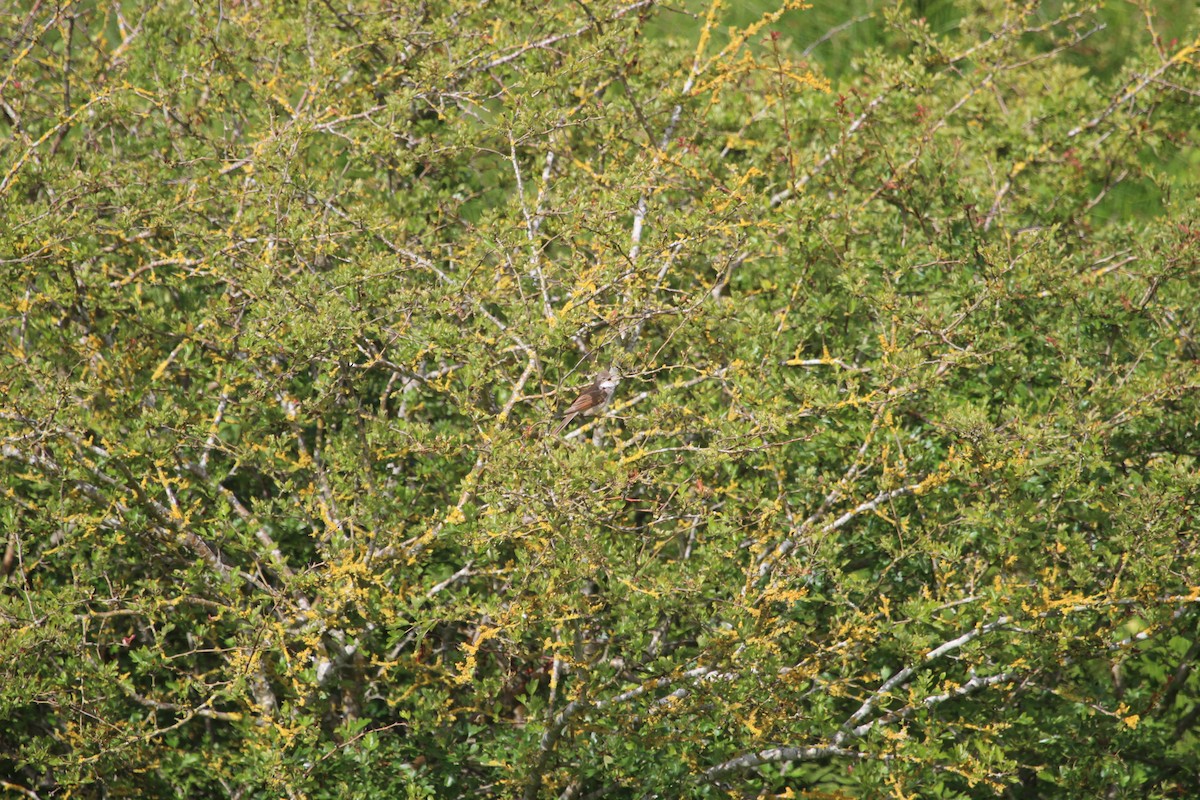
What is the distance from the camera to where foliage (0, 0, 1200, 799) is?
314cm

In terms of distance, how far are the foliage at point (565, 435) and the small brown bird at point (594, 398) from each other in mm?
41

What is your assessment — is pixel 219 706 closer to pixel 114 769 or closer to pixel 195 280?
pixel 114 769

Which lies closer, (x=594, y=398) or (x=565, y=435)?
(x=594, y=398)

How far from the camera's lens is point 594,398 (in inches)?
128

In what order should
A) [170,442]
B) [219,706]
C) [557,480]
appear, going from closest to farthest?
[557,480]
[170,442]
[219,706]

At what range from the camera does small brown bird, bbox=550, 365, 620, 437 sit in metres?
3.18

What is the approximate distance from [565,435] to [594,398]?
0.23 m

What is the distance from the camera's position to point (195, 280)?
13.1 ft

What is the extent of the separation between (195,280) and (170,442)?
0.82 m

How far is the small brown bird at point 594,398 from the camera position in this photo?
318cm

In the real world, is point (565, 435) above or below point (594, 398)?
below

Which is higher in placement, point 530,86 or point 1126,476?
point 530,86

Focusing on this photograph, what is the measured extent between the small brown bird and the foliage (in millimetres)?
41

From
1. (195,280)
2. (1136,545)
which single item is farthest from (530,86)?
(1136,545)
